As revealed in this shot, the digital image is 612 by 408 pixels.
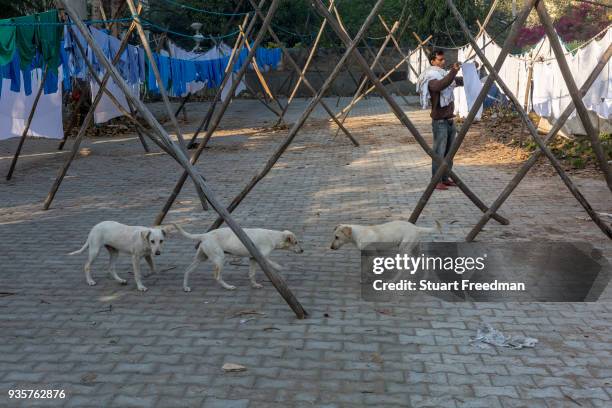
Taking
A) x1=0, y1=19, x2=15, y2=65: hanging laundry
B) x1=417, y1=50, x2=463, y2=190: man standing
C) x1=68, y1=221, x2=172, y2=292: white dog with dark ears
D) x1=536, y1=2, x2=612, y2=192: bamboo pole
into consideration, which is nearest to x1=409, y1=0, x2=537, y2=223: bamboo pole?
x1=536, y1=2, x2=612, y2=192: bamboo pole

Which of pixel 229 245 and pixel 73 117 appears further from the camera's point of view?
pixel 73 117

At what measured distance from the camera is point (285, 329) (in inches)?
178

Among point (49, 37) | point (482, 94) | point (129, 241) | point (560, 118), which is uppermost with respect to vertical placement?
point (49, 37)

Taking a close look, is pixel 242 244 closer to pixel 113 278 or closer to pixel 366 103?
pixel 113 278

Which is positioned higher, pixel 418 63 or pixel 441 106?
pixel 441 106

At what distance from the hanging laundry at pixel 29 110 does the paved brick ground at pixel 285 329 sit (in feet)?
8.86

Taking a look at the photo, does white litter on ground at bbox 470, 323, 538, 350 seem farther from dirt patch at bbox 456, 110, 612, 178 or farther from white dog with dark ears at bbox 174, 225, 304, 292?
dirt patch at bbox 456, 110, 612, 178

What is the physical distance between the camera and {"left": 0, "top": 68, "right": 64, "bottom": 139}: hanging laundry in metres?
10.8

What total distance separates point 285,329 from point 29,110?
8201mm

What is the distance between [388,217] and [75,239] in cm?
349

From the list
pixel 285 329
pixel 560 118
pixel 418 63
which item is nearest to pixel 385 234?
pixel 285 329

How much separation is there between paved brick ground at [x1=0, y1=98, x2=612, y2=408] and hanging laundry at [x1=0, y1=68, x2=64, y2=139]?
2.70 metres

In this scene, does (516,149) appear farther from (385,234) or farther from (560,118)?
(385,234)

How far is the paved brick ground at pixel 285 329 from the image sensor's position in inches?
143
